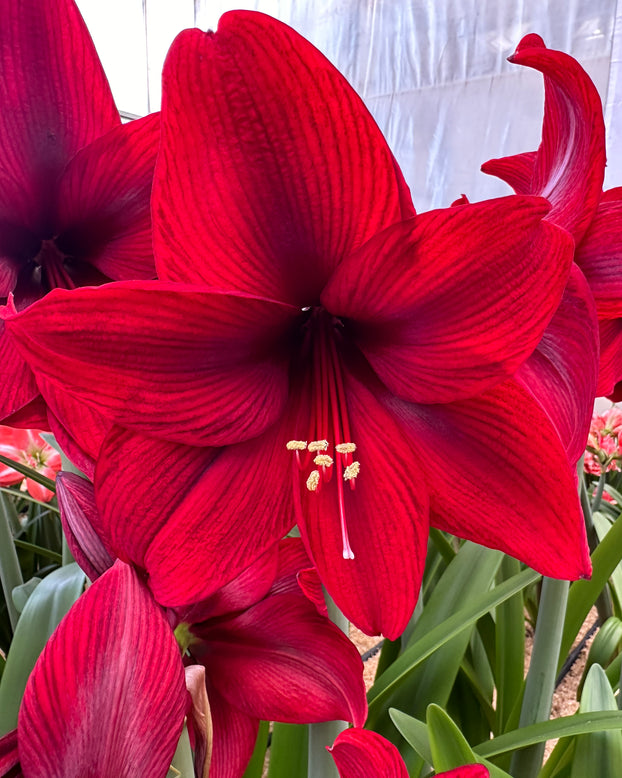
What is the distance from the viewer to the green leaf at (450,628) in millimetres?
564

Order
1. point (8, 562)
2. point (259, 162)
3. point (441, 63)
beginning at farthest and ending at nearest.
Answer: point (441, 63), point (8, 562), point (259, 162)

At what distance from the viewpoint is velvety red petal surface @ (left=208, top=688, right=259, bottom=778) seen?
0.33 metres

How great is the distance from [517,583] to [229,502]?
1.38 ft

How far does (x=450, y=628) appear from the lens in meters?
0.60

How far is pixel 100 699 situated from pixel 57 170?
22 centimetres

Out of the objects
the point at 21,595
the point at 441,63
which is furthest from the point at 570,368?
the point at 441,63

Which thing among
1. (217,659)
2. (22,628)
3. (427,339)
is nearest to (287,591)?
(217,659)

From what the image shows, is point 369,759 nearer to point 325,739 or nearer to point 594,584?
point 325,739

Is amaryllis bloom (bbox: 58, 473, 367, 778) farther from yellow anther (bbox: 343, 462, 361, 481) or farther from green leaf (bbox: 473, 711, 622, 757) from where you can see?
green leaf (bbox: 473, 711, 622, 757)

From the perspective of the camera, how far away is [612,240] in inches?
12.2

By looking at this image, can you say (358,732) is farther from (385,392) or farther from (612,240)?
(612,240)

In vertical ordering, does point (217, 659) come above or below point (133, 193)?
below

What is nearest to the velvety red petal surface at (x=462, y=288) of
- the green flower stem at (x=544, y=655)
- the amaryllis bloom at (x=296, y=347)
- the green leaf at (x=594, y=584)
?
the amaryllis bloom at (x=296, y=347)

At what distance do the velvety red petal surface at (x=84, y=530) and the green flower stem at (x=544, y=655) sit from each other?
38 centimetres
